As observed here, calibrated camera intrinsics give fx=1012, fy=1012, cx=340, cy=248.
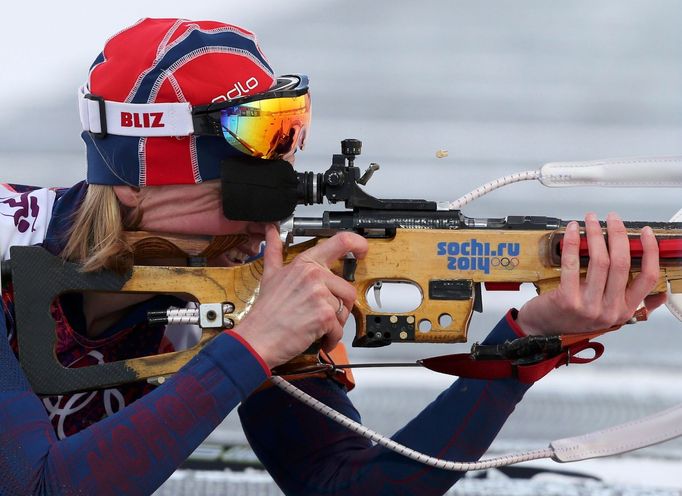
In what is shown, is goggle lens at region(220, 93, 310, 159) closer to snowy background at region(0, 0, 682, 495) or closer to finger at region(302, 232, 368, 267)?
finger at region(302, 232, 368, 267)

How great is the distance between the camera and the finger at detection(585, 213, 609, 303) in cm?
129

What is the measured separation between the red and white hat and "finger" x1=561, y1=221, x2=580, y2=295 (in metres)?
0.46

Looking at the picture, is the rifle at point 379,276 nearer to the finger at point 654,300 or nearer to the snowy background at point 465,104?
the finger at point 654,300

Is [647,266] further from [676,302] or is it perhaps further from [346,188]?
[346,188]

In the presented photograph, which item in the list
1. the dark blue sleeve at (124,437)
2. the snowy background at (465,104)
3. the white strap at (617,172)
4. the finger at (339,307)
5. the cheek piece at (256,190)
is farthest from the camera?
the snowy background at (465,104)

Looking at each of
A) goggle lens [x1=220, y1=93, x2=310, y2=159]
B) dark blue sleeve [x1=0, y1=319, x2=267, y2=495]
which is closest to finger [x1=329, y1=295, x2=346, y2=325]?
dark blue sleeve [x1=0, y1=319, x2=267, y2=495]

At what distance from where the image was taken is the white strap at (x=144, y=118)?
1373mm

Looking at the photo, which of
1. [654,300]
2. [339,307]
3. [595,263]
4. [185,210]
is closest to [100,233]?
[185,210]

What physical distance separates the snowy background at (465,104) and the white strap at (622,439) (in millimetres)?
849

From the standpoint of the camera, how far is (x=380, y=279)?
1342 millimetres

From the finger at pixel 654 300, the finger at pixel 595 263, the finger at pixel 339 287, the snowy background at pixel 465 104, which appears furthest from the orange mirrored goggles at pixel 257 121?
the snowy background at pixel 465 104

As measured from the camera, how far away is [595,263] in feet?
4.22

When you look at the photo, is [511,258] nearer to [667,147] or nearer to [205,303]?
[205,303]

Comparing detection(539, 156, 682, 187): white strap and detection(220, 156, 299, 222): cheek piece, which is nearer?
detection(220, 156, 299, 222): cheek piece
